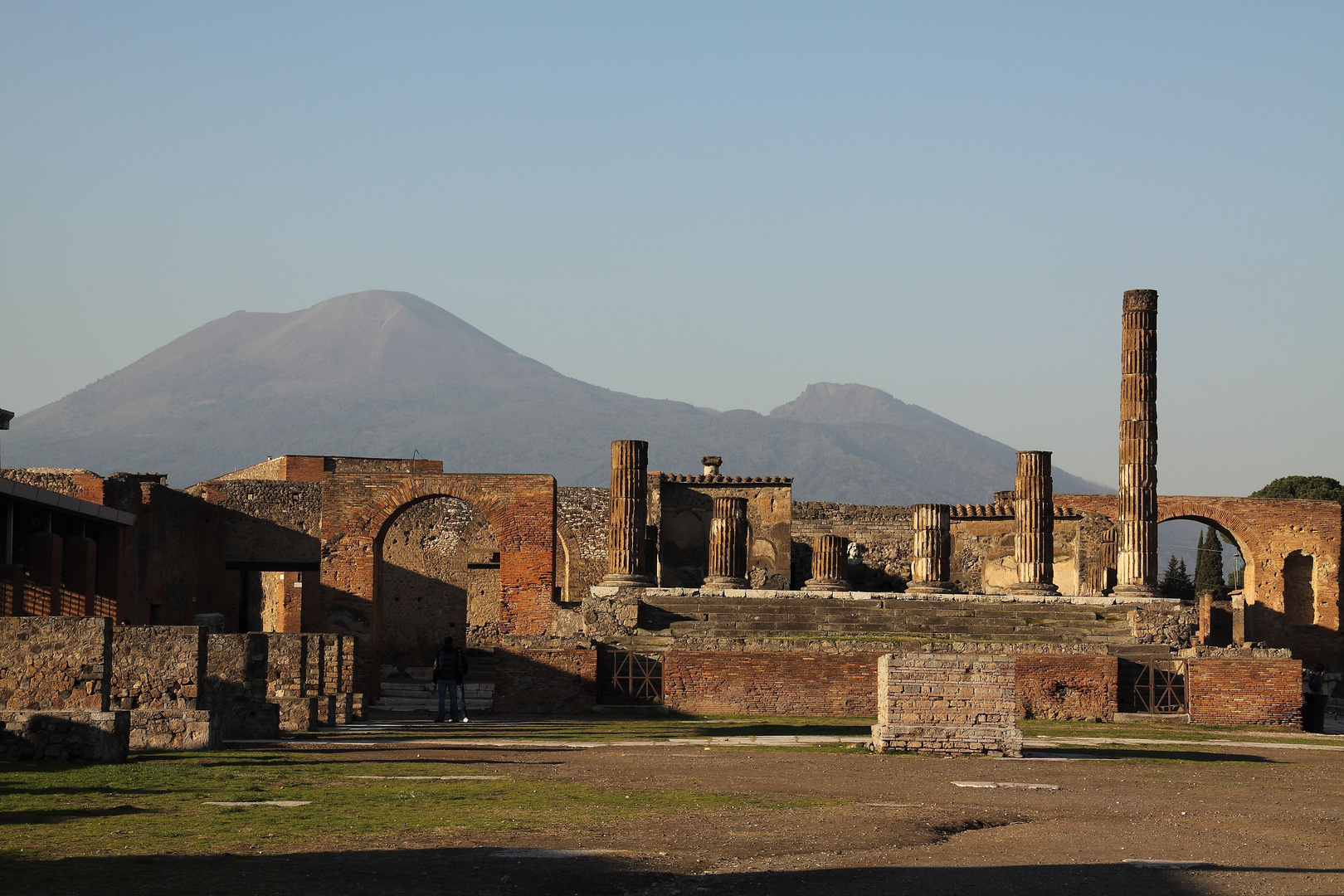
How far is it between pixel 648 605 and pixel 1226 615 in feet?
76.0

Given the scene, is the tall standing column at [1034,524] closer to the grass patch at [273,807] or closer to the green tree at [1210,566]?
the grass patch at [273,807]

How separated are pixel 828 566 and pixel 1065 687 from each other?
34.5 ft

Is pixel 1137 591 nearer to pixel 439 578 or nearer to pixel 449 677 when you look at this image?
pixel 449 677

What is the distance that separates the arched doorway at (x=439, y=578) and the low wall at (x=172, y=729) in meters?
23.0

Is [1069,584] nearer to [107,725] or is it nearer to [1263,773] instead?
[1263,773]

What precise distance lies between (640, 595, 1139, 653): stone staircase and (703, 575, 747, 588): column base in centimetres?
249

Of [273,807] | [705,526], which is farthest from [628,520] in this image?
[273,807]

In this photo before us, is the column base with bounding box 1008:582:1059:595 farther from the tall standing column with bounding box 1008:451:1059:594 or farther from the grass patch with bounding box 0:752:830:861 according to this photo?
the grass patch with bounding box 0:752:830:861

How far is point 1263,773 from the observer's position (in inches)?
579

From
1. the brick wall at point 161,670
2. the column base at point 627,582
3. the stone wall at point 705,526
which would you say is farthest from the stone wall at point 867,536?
the brick wall at point 161,670

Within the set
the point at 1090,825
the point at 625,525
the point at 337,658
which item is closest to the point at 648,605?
the point at 625,525

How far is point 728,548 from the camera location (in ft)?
100.0

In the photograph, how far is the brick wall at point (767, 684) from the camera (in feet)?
71.2

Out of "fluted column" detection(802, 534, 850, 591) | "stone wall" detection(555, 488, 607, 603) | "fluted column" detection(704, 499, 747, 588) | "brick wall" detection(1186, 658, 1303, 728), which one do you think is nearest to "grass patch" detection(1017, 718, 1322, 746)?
"brick wall" detection(1186, 658, 1303, 728)
